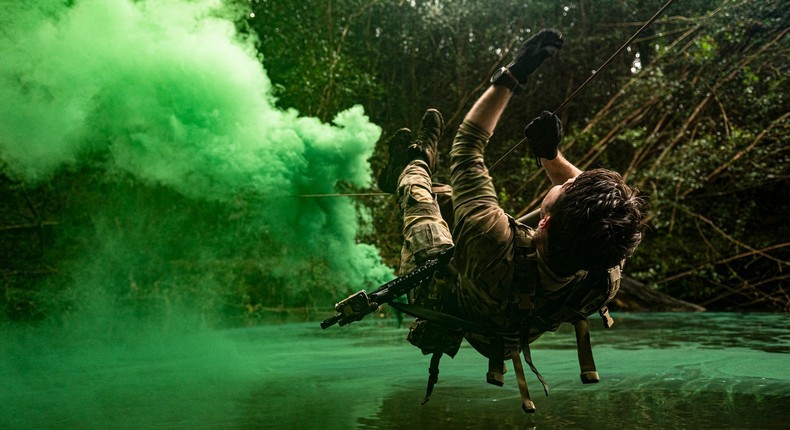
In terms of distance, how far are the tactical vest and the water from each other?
327 millimetres

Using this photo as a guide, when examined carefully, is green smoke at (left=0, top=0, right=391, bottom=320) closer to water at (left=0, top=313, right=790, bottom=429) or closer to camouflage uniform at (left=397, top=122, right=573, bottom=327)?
water at (left=0, top=313, right=790, bottom=429)

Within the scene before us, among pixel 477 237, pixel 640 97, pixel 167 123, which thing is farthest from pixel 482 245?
pixel 640 97

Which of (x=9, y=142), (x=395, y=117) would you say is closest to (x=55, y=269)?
(x=9, y=142)

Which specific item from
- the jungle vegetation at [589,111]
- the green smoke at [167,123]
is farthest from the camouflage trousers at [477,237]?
the jungle vegetation at [589,111]

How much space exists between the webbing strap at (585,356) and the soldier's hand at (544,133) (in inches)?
26.5

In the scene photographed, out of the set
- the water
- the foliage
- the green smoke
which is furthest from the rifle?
the foliage

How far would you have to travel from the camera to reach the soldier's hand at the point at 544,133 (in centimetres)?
254

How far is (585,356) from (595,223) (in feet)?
2.02

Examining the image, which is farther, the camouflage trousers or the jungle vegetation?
the jungle vegetation

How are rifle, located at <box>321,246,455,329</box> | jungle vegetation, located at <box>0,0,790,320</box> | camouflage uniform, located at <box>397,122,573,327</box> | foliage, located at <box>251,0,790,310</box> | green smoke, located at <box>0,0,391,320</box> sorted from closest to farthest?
camouflage uniform, located at <box>397,122,573,327</box>, rifle, located at <box>321,246,455,329</box>, green smoke, located at <box>0,0,391,320</box>, jungle vegetation, located at <box>0,0,790,320</box>, foliage, located at <box>251,0,790,310</box>

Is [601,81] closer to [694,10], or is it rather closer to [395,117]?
[694,10]

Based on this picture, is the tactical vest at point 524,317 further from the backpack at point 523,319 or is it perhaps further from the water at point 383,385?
the water at point 383,385

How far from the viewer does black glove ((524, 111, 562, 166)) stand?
2.54 metres

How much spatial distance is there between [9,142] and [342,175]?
254 cm
